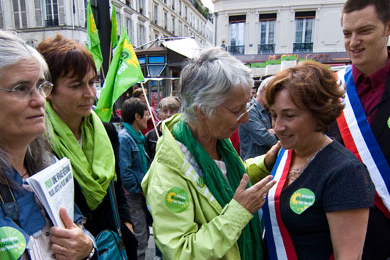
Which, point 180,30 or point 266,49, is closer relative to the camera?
point 266,49

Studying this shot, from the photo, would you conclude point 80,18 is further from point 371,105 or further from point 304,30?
point 371,105

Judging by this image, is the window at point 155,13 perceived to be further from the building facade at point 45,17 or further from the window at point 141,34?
the building facade at point 45,17

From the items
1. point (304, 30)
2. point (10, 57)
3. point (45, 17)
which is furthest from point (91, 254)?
point (45, 17)

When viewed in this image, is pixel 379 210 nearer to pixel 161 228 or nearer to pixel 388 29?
pixel 388 29

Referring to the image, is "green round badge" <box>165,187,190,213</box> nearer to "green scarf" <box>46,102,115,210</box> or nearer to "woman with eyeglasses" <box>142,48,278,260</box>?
"woman with eyeglasses" <box>142,48,278,260</box>

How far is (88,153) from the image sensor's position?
172 centimetres

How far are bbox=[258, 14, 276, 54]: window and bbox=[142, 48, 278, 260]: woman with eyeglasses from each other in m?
21.5

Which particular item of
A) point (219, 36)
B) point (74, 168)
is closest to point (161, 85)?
point (74, 168)

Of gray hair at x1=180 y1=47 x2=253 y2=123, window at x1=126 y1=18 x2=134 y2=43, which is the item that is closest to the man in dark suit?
gray hair at x1=180 y1=47 x2=253 y2=123

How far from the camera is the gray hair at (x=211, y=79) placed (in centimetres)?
133

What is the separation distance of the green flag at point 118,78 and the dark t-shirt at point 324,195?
206cm

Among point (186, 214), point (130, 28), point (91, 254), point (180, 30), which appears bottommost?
point (91, 254)

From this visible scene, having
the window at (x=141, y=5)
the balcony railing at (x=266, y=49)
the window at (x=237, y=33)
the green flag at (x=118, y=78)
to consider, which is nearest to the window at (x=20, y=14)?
the window at (x=141, y=5)

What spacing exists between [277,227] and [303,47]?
72.2ft
